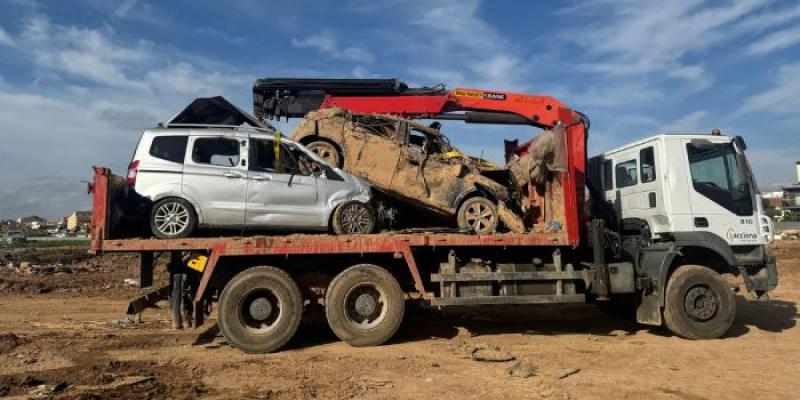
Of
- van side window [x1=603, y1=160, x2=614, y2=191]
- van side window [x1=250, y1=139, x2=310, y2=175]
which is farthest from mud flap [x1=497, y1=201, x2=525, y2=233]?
van side window [x1=250, y1=139, x2=310, y2=175]

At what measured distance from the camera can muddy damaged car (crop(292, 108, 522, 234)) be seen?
9320 millimetres

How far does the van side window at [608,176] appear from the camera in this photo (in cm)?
1001

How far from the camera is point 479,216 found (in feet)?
30.7

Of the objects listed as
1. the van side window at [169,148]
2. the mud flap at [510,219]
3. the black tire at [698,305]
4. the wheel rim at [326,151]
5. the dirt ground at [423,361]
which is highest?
the wheel rim at [326,151]

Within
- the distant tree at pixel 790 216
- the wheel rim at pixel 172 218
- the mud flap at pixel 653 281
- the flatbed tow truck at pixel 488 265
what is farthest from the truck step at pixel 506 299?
the distant tree at pixel 790 216

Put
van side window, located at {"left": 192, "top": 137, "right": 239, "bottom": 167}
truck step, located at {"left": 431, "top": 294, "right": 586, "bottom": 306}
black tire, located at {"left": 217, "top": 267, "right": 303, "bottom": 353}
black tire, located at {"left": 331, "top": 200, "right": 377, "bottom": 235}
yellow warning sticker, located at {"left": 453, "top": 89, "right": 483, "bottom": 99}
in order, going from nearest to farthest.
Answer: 1. black tire, located at {"left": 217, "top": 267, "right": 303, "bottom": 353}
2. van side window, located at {"left": 192, "top": 137, "right": 239, "bottom": 167}
3. truck step, located at {"left": 431, "top": 294, "right": 586, "bottom": 306}
4. black tire, located at {"left": 331, "top": 200, "right": 377, "bottom": 235}
5. yellow warning sticker, located at {"left": 453, "top": 89, "right": 483, "bottom": 99}

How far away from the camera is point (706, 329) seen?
8.62 metres

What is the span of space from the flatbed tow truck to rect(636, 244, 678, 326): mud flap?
0.02 m

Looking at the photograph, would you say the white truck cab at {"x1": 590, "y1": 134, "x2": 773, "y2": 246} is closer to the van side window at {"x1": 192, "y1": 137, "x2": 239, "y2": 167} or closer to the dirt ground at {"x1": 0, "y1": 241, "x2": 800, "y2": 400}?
the dirt ground at {"x1": 0, "y1": 241, "x2": 800, "y2": 400}

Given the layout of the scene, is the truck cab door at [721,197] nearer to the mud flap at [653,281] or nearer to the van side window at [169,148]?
the mud flap at [653,281]

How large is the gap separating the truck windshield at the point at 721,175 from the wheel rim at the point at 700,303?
1.40 metres

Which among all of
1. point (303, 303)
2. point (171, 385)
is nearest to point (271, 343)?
point (303, 303)

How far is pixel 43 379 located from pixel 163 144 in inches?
132

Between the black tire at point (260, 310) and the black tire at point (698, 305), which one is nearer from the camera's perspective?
the black tire at point (260, 310)
